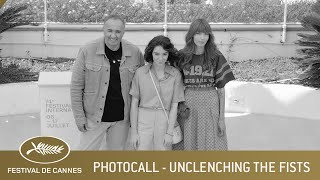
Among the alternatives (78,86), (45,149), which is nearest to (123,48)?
(78,86)

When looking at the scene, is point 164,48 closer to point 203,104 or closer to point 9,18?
point 203,104

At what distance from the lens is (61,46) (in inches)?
351

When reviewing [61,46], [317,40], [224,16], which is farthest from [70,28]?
[317,40]

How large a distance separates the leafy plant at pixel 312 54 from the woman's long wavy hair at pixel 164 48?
3769 millimetres

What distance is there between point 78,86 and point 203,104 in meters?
0.93

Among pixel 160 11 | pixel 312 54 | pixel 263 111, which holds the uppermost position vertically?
pixel 160 11

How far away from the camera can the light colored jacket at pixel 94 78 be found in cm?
362

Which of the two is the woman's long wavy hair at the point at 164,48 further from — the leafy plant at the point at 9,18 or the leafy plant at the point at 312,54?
the leafy plant at the point at 9,18

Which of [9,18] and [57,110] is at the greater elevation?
[9,18]

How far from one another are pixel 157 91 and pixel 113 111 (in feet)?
1.14

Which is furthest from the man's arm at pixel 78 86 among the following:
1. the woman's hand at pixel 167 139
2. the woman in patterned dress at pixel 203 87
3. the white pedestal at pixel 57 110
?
the white pedestal at pixel 57 110

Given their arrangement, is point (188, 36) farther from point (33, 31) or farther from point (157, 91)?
point (33, 31)

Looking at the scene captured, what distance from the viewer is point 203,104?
3.86 meters

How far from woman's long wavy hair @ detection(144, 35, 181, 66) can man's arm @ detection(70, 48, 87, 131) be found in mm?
466
